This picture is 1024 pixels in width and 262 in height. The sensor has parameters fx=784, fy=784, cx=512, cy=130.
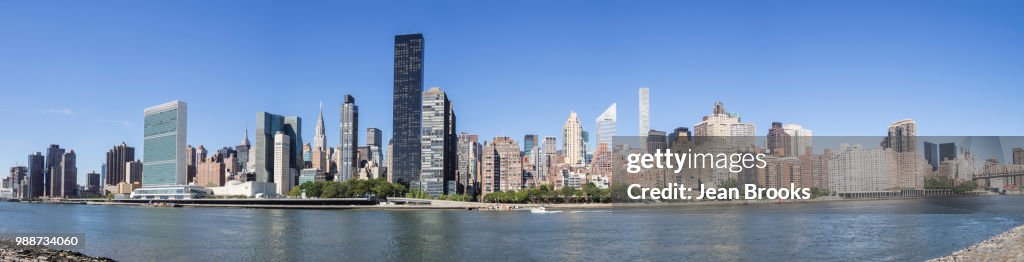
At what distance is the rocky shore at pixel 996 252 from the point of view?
40781 mm

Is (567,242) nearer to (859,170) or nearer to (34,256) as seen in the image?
(34,256)

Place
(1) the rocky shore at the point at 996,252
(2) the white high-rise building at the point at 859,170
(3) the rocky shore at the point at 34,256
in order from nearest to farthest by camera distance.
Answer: (1) the rocky shore at the point at 996,252
(3) the rocky shore at the point at 34,256
(2) the white high-rise building at the point at 859,170

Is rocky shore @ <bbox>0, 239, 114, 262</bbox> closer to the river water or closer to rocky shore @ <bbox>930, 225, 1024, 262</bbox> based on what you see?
the river water

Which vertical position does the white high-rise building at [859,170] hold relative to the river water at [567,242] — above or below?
above

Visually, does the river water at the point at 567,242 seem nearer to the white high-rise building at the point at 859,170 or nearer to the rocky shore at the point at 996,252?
the rocky shore at the point at 996,252

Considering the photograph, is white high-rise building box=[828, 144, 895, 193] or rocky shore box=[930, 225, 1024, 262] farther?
white high-rise building box=[828, 144, 895, 193]

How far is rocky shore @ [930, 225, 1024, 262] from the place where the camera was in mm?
40781

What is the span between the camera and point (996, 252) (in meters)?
43.1

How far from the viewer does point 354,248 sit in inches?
2403

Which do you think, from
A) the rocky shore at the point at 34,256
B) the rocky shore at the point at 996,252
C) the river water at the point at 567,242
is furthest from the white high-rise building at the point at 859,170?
the rocky shore at the point at 34,256

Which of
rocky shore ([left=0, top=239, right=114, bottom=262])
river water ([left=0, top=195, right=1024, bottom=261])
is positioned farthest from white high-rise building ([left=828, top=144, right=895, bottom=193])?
rocky shore ([left=0, top=239, right=114, bottom=262])

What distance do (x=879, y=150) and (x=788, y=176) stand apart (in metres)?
40.0

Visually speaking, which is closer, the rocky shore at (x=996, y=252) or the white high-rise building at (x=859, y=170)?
the rocky shore at (x=996, y=252)

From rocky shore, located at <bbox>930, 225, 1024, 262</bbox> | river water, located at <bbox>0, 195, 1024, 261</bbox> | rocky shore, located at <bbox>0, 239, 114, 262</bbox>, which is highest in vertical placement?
rocky shore, located at <bbox>930, 225, 1024, 262</bbox>
